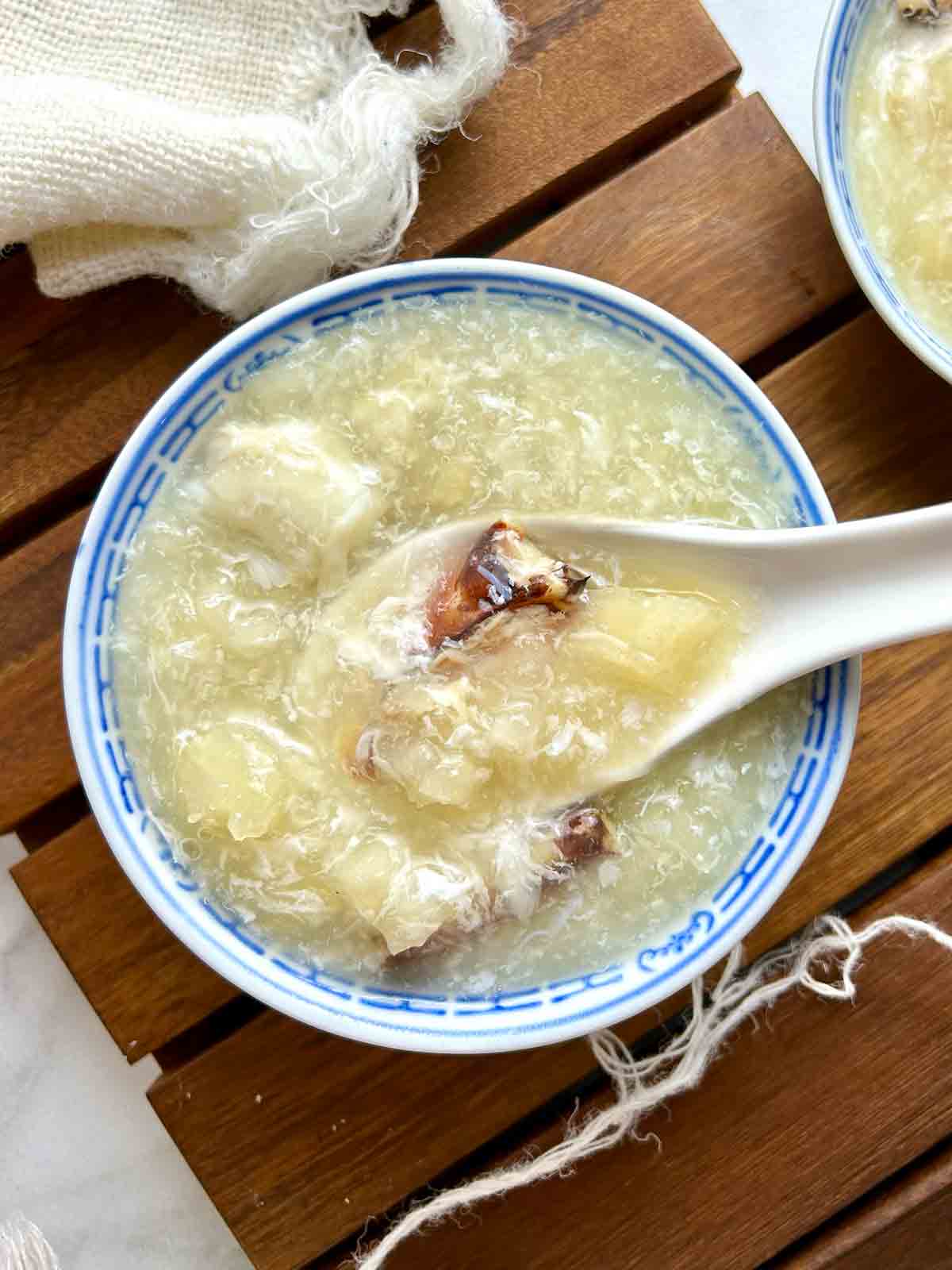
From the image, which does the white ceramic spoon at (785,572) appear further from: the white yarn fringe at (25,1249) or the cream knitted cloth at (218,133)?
the white yarn fringe at (25,1249)

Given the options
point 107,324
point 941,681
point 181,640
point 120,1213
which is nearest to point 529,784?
point 181,640

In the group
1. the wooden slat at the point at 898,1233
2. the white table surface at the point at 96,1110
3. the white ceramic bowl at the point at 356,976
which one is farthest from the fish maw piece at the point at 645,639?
the white table surface at the point at 96,1110

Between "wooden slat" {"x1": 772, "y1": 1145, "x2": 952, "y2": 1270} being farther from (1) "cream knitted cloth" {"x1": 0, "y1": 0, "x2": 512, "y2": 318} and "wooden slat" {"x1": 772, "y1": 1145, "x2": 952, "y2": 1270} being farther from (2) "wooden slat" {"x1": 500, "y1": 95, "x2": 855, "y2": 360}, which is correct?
(1) "cream knitted cloth" {"x1": 0, "y1": 0, "x2": 512, "y2": 318}

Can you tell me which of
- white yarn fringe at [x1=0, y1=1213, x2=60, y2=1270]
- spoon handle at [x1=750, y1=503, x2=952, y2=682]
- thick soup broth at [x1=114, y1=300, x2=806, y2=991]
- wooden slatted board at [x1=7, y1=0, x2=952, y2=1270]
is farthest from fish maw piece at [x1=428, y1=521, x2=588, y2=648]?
white yarn fringe at [x1=0, y1=1213, x2=60, y2=1270]

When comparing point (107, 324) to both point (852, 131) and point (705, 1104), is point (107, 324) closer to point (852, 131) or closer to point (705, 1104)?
point (852, 131)

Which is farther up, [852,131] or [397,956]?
[852,131]

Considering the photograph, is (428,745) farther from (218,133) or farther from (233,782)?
(218,133)
